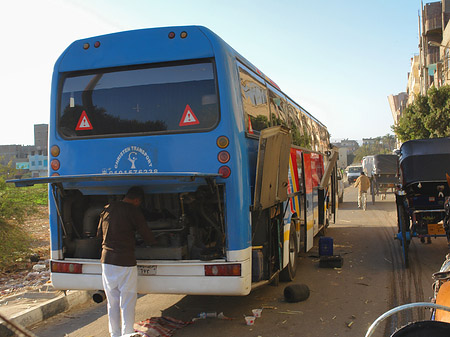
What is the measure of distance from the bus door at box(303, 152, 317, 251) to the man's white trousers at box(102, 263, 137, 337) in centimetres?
539

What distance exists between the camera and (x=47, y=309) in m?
6.75

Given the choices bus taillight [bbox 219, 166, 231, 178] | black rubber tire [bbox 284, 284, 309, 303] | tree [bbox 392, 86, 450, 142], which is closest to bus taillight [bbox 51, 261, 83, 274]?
bus taillight [bbox 219, 166, 231, 178]

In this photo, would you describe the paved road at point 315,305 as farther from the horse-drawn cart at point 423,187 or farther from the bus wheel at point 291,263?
the horse-drawn cart at point 423,187

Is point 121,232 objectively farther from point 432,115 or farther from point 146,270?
point 432,115

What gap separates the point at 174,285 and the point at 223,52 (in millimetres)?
2968

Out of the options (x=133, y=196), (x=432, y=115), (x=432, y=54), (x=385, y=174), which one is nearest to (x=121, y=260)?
(x=133, y=196)

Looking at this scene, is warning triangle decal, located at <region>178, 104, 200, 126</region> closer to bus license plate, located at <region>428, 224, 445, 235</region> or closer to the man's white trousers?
the man's white trousers

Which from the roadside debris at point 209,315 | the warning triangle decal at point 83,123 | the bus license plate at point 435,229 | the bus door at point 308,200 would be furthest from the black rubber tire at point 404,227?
the warning triangle decal at point 83,123

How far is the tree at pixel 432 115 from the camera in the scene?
3206 centimetres

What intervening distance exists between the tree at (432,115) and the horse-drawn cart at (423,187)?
22200mm

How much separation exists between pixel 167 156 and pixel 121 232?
1130 millimetres

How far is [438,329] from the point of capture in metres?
2.55

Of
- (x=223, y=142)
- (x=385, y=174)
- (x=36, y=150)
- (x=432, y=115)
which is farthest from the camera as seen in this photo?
(x=36, y=150)

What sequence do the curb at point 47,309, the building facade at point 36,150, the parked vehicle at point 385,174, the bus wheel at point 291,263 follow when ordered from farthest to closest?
the building facade at point 36,150 → the parked vehicle at point 385,174 → the bus wheel at point 291,263 → the curb at point 47,309
